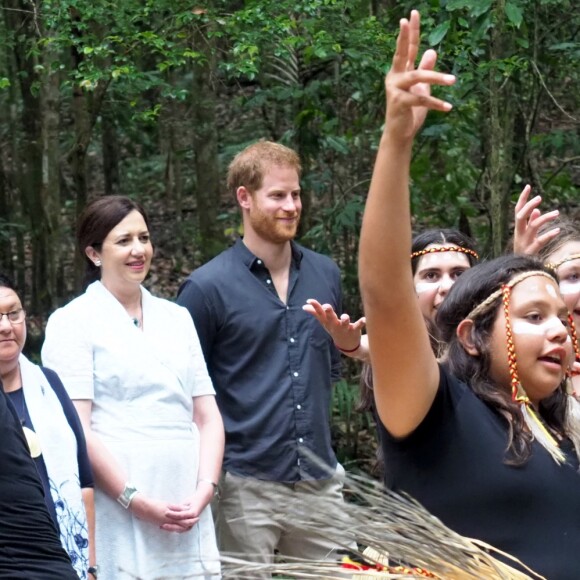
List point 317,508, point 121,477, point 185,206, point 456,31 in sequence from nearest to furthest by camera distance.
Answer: point 317,508
point 121,477
point 456,31
point 185,206

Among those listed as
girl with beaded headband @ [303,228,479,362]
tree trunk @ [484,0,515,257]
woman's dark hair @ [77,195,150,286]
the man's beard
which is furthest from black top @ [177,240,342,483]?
tree trunk @ [484,0,515,257]

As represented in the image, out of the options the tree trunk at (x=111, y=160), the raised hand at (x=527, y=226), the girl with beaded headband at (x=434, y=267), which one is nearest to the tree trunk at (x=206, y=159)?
the tree trunk at (x=111, y=160)

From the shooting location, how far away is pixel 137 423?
4.03 m

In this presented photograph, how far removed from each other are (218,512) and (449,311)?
222 cm

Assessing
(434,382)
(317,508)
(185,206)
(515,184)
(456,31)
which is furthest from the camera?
(185,206)

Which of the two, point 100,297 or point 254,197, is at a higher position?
point 254,197

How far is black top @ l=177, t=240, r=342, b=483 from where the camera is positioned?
14.6 ft

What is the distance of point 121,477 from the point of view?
3.94 metres

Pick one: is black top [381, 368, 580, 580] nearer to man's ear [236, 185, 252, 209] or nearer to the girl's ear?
the girl's ear

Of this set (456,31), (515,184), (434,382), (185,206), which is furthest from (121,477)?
(185,206)

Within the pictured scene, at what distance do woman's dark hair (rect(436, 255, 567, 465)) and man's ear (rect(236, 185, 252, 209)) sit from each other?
84.9 inches

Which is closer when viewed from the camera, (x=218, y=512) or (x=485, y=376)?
(x=485, y=376)

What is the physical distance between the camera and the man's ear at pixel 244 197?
468cm

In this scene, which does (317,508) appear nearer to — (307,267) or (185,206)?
(307,267)
